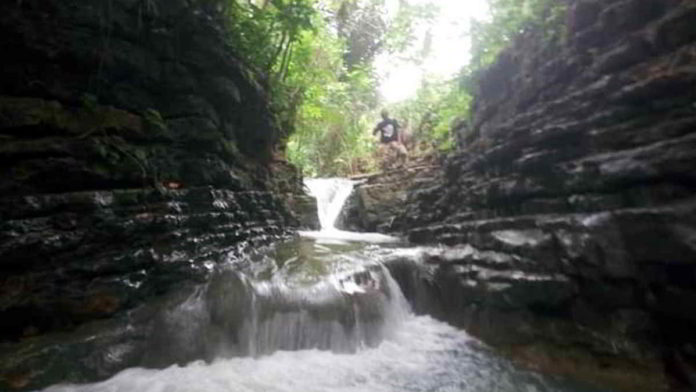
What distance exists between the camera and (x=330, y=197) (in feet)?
43.3

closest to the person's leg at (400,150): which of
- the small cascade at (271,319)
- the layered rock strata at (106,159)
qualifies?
the layered rock strata at (106,159)

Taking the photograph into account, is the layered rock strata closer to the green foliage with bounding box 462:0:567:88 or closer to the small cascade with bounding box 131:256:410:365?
the small cascade with bounding box 131:256:410:365

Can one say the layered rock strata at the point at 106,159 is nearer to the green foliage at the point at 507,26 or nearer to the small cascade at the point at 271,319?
the small cascade at the point at 271,319

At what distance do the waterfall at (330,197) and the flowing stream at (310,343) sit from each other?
6408 millimetres

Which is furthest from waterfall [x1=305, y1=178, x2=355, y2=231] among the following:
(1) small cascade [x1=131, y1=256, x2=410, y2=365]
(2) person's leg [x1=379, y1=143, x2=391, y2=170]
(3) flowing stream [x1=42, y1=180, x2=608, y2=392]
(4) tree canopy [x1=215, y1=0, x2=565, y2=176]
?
(1) small cascade [x1=131, y1=256, x2=410, y2=365]

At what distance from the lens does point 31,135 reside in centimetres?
398

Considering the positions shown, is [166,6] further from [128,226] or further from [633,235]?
[633,235]

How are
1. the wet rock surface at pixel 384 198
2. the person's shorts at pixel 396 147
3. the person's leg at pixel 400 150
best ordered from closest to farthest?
the wet rock surface at pixel 384 198
the person's leg at pixel 400 150
the person's shorts at pixel 396 147

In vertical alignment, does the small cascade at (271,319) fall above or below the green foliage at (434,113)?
below

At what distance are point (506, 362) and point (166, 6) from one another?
6.34 metres

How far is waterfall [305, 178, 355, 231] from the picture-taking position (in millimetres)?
12469

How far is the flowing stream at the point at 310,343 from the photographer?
3.80m

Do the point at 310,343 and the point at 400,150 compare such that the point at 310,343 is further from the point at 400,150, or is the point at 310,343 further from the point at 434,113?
the point at 434,113

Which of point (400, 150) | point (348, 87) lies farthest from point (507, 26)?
point (348, 87)
